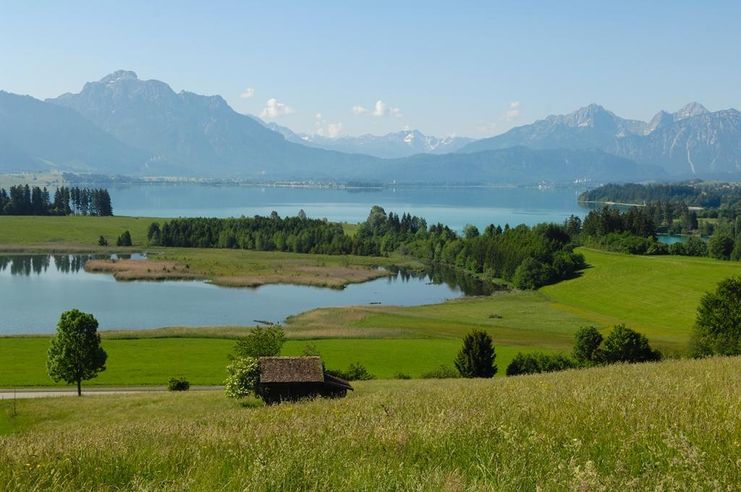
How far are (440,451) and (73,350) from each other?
4266 cm

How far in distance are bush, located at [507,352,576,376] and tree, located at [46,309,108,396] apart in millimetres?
30920

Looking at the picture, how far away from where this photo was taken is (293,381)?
1325 inches

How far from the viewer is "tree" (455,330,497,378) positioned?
4966 cm

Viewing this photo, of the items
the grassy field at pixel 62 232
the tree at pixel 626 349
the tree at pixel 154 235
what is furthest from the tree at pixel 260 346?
the tree at pixel 154 235

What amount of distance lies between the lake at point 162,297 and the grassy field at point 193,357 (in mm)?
14544

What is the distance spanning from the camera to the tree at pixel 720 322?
175ft

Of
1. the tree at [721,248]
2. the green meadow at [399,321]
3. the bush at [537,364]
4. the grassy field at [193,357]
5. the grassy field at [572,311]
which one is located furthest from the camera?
the tree at [721,248]

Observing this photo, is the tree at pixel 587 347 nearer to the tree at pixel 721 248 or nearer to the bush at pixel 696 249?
the bush at pixel 696 249

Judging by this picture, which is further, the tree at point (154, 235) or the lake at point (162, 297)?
the tree at point (154, 235)

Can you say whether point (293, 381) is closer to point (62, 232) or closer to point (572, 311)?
point (572, 311)

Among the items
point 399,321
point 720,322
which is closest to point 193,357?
point 399,321

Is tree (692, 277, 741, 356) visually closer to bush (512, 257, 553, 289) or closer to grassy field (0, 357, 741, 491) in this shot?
grassy field (0, 357, 741, 491)

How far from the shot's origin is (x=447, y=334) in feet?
251

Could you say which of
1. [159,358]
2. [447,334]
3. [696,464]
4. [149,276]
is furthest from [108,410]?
[149,276]
